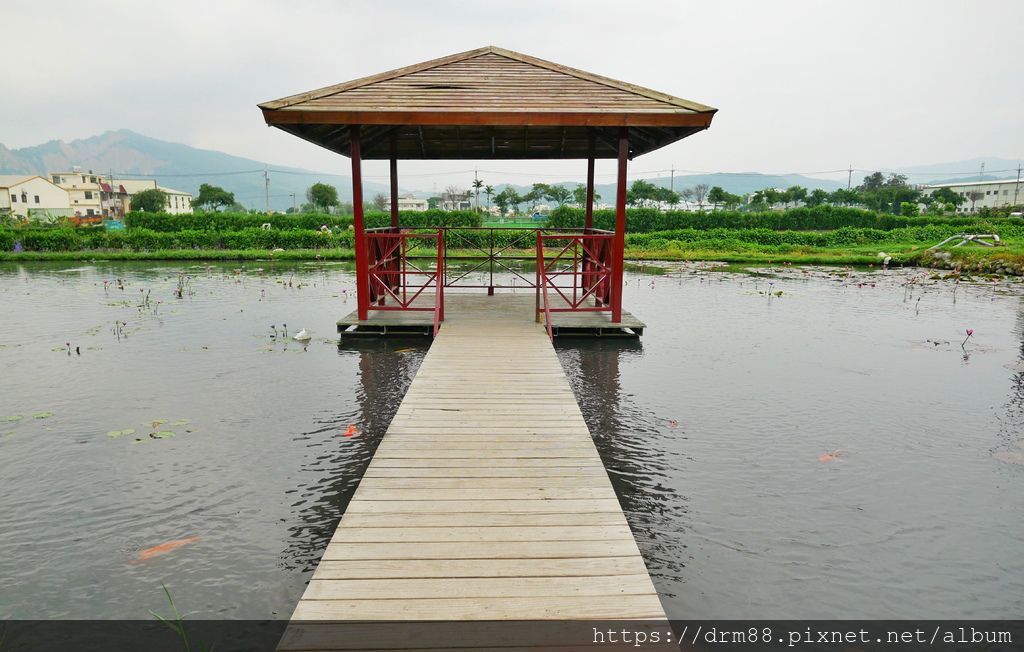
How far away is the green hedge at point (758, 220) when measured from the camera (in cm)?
3419

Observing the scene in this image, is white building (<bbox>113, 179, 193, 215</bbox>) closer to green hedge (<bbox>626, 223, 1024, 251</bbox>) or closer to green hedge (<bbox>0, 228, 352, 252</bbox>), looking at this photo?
green hedge (<bbox>0, 228, 352, 252</bbox>)

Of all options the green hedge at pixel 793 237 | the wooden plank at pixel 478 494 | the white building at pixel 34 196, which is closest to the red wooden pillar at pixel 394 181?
the wooden plank at pixel 478 494

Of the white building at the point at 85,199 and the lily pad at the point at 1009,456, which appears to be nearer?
the lily pad at the point at 1009,456

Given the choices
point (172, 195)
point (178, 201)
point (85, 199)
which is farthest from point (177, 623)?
point (178, 201)

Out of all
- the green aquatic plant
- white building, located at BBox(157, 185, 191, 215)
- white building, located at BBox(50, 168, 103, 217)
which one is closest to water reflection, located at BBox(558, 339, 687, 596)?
the green aquatic plant

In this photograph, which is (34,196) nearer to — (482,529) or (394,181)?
(394,181)

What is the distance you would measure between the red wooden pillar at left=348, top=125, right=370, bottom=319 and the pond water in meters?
0.80

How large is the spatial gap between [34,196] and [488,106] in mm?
85393

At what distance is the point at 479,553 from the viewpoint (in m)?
3.08

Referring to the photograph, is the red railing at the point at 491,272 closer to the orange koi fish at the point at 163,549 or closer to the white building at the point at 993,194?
the orange koi fish at the point at 163,549

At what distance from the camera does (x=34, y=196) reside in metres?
71.0

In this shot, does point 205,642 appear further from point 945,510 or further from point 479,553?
point 945,510

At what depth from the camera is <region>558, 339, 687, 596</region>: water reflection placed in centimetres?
400

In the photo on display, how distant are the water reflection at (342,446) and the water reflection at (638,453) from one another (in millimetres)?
2133
